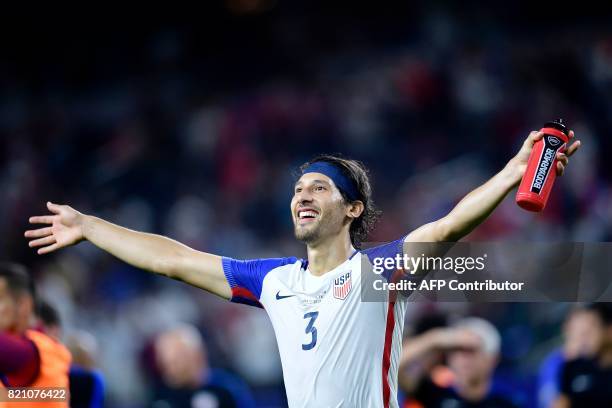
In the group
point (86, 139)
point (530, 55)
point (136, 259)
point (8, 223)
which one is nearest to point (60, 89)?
point (86, 139)

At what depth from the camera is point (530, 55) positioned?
524 inches

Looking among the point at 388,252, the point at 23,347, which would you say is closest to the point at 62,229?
the point at 23,347

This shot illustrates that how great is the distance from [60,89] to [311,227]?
12726 mm

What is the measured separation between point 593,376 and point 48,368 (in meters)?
4.10

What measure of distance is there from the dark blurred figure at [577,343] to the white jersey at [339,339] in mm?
3042

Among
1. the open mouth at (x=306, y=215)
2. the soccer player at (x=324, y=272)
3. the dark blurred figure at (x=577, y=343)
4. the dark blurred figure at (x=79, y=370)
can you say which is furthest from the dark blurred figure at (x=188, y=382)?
the open mouth at (x=306, y=215)

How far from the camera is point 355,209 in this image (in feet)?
16.4

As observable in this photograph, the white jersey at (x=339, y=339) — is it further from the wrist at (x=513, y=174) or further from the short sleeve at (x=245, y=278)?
the wrist at (x=513, y=174)

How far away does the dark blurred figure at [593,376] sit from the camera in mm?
7129

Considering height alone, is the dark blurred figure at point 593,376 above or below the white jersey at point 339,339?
above

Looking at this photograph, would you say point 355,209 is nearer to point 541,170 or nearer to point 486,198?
point 486,198

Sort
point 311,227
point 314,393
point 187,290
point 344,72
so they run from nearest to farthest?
point 314,393 < point 311,227 < point 187,290 < point 344,72

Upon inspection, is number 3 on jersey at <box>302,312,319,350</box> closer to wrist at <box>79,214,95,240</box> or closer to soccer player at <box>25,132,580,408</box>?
soccer player at <box>25,132,580,408</box>

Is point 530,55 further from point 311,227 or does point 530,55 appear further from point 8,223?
point 311,227
